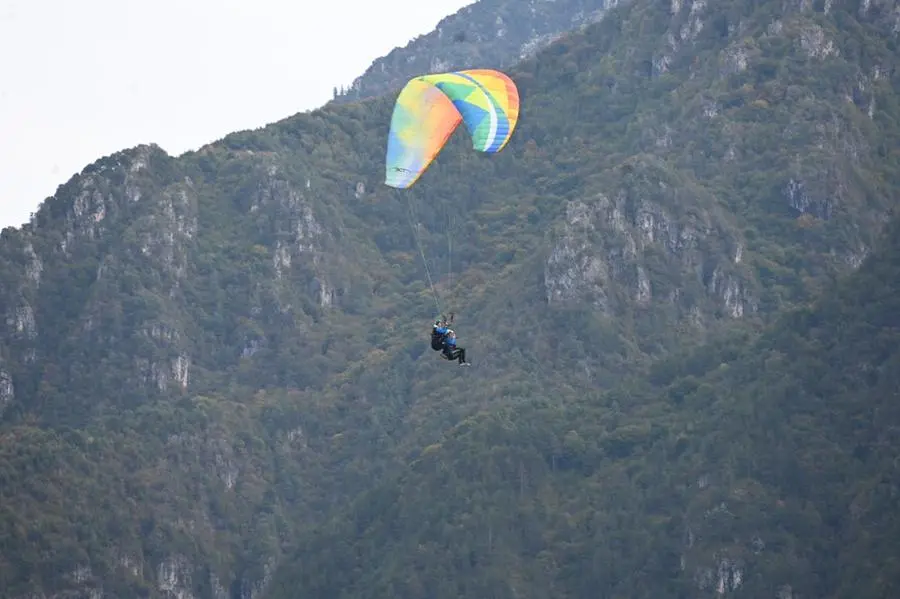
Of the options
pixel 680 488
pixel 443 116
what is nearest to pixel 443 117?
pixel 443 116

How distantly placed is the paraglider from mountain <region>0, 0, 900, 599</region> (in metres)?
51.1

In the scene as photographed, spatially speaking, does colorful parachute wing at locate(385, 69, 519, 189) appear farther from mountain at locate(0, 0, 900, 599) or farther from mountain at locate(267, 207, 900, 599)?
mountain at locate(0, 0, 900, 599)

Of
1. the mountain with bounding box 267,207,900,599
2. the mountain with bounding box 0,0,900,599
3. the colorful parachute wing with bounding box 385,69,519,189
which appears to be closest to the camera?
the colorful parachute wing with bounding box 385,69,519,189

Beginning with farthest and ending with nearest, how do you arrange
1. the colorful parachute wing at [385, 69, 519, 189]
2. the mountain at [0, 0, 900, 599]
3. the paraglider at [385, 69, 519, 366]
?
the mountain at [0, 0, 900, 599] < the colorful parachute wing at [385, 69, 519, 189] < the paraglider at [385, 69, 519, 366]

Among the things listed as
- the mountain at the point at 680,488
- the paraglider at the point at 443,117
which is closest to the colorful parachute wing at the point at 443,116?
the paraglider at the point at 443,117

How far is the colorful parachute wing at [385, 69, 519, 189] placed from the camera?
10238cm

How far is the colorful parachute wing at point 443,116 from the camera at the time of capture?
102 meters

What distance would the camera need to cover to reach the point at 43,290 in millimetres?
188625

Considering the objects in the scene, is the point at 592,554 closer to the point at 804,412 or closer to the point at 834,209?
the point at 804,412

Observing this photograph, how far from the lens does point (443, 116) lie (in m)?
104

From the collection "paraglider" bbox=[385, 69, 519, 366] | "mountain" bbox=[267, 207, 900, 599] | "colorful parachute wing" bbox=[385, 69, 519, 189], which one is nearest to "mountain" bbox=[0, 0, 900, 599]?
"mountain" bbox=[267, 207, 900, 599]

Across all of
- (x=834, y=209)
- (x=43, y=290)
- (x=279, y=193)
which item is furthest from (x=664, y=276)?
(x=43, y=290)

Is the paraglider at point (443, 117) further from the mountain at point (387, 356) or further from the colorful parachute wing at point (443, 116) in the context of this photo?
the mountain at point (387, 356)

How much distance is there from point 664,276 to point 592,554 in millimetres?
33037
